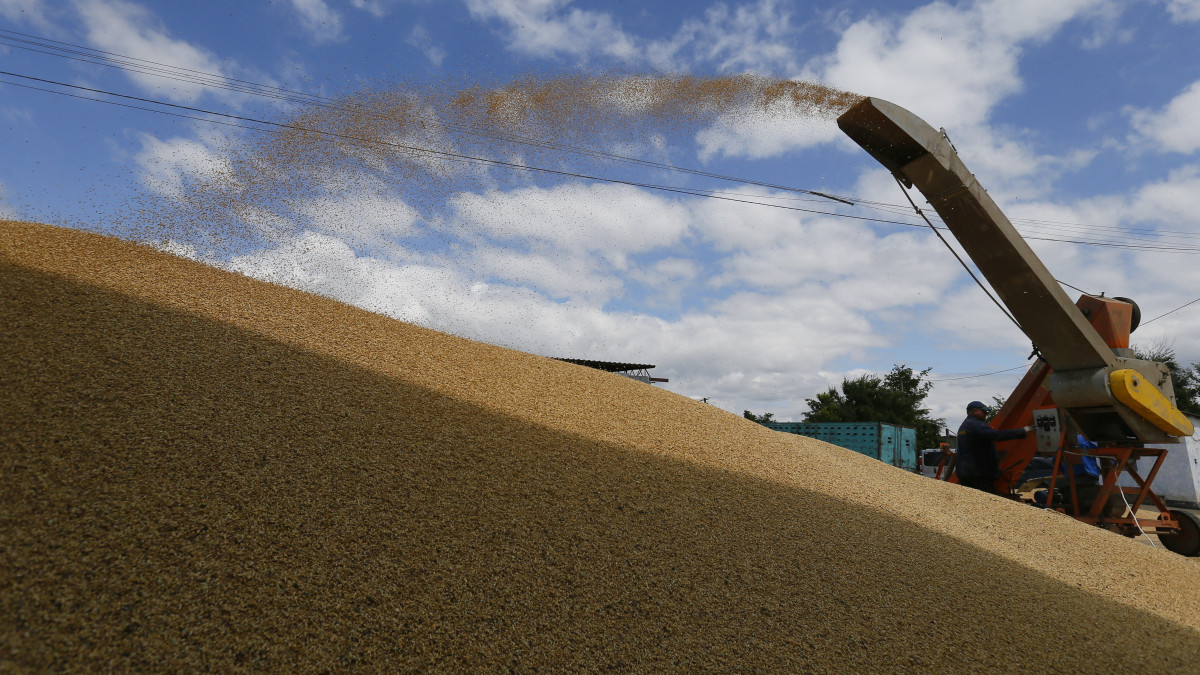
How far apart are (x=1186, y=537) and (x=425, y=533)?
686 centimetres

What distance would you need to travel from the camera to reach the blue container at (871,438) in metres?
11.5

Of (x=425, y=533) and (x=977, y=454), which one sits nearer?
(x=425, y=533)

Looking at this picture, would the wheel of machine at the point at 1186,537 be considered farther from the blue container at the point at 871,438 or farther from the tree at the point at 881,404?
the tree at the point at 881,404

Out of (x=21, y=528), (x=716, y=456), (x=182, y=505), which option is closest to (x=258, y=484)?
(x=182, y=505)

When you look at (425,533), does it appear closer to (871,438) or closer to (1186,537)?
(1186,537)

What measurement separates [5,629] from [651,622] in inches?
77.0

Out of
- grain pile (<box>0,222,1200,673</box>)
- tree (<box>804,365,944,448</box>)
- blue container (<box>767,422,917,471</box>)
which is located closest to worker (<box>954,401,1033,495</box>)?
grain pile (<box>0,222,1200,673</box>)

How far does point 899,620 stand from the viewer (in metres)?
2.65

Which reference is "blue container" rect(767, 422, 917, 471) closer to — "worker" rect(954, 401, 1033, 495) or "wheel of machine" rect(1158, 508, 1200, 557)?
"wheel of machine" rect(1158, 508, 1200, 557)

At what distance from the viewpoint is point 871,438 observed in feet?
37.9

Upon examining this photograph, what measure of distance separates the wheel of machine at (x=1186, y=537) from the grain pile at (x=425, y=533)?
1.89 m

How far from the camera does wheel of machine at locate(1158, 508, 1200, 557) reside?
18.3 ft

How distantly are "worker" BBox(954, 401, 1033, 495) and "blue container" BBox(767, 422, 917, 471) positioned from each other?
546 centimetres

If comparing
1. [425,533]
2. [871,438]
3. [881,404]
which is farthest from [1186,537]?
[881,404]
